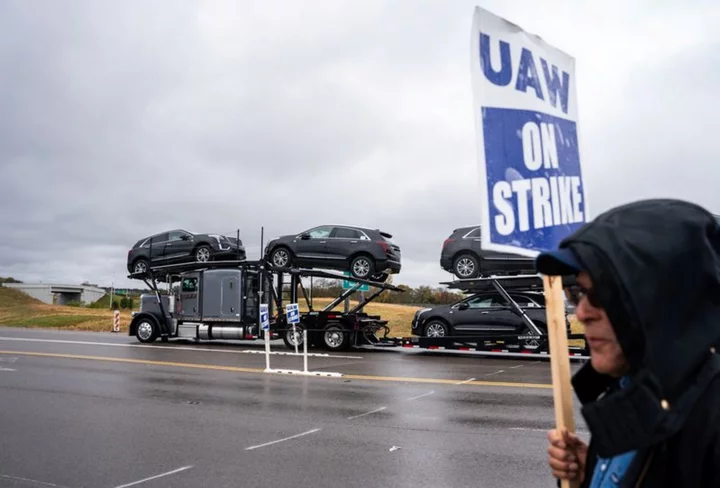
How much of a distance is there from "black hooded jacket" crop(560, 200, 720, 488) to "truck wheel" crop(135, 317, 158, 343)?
22028mm

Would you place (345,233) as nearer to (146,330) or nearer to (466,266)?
(466,266)

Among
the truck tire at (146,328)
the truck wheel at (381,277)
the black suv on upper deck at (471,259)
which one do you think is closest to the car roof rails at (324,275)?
the truck wheel at (381,277)

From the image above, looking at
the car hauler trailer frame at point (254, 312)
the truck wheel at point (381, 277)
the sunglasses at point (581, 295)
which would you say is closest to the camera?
the sunglasses at point (581, 295)

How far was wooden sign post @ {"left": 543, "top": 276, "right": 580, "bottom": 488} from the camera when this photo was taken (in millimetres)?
2049

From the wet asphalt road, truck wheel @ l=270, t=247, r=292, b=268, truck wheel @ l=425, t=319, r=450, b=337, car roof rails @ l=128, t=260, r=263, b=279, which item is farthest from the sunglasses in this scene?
car roof rails @ l=128, t=260, r=263, b=279

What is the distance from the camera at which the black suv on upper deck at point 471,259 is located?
1689 cm

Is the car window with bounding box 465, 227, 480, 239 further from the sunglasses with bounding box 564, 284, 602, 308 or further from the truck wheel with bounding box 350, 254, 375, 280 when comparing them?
the sunglasses with bounding box 564, 284, 602, 308

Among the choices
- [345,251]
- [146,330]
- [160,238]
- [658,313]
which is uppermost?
[160,238]

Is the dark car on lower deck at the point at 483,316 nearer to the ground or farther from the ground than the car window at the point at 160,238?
nearer to the ground

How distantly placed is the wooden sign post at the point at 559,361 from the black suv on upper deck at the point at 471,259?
1475cm

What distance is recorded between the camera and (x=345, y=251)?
1939 cm

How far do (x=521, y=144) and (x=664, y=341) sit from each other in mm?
1382

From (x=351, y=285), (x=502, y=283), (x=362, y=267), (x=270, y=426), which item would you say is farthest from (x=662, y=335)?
(x=351, y=285)

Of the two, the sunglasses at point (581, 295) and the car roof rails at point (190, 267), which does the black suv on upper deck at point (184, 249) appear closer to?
the car roof rails at point (190, 267)
